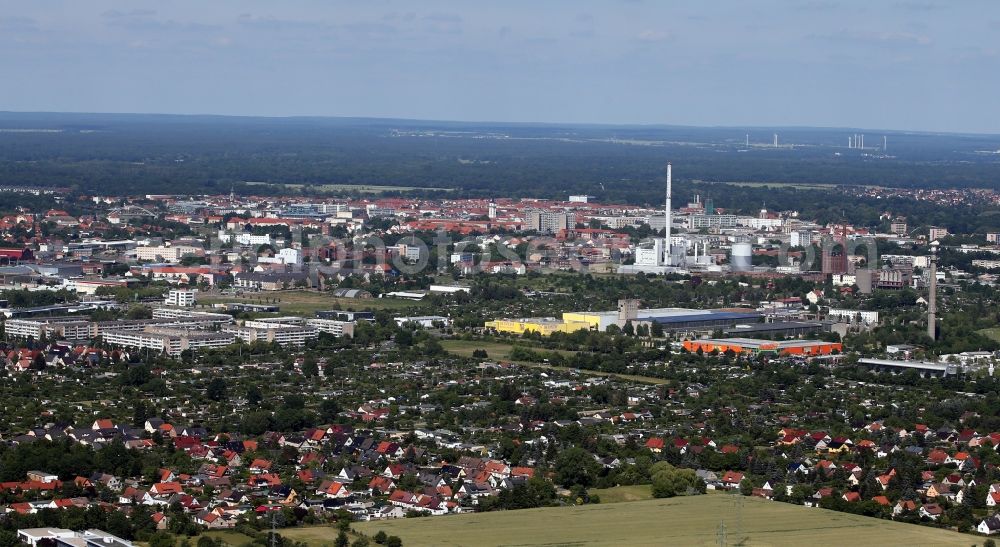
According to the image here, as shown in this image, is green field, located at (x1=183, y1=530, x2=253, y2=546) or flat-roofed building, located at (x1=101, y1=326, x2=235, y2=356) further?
flat-roofed building, located at (x1=101, y1=326, x2=235, y2=356)

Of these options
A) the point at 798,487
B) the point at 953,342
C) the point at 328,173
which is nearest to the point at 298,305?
the point at 953,342

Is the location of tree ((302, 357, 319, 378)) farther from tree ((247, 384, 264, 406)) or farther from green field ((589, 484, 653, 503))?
green field ((589, 484, 653, 503))

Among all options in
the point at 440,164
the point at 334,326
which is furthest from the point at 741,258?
the point at 440,164

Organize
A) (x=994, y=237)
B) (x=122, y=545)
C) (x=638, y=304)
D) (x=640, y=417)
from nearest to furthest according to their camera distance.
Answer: (x=122, y=545) → (x=640, y=417) → (x=638, y=304) → (x=994, y=237)

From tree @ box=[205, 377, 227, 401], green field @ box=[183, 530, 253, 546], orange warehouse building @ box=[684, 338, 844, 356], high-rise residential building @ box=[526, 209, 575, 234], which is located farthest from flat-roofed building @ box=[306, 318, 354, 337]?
high-rise residential building @ box=[526, 209, 575, 234]

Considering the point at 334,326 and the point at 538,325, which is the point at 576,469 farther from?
the point at 538,325

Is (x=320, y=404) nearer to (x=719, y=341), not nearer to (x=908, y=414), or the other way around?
(x=908, y=414)

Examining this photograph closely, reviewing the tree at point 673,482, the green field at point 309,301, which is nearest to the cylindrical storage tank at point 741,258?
the green field at point 309,301
